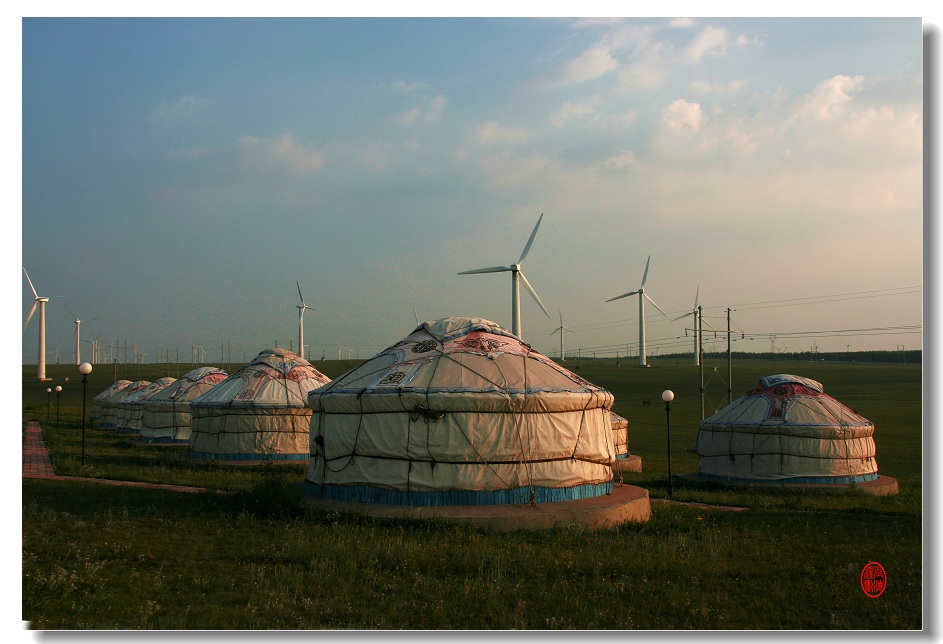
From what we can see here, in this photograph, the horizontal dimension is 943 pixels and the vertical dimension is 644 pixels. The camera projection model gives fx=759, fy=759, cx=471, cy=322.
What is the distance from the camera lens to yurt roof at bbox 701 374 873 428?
2209cm

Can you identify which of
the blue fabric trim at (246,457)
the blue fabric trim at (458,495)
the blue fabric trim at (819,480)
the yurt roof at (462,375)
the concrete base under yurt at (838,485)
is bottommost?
the concrete base under yurt at (838,485)

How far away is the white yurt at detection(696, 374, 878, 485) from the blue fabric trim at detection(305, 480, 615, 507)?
30.9 feet

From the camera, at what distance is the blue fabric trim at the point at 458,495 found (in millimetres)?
13867

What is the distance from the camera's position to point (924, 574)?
920 cm

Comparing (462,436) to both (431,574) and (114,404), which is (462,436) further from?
(114,404)

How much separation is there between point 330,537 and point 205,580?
2.53 m

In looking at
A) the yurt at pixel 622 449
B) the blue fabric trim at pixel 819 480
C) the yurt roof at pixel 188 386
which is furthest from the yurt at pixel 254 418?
the blue fabric trim at pixel 819 480

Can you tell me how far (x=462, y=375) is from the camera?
14.8 metres

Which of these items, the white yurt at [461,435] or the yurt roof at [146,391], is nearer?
the white yurt at [461,435]

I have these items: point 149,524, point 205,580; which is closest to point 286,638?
point 205,580

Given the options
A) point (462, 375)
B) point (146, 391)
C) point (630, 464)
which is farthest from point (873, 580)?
point (146, 391)

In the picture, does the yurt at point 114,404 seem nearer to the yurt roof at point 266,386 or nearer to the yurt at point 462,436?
the yurt roof at point 266,386

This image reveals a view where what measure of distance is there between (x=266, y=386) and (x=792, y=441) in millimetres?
16978

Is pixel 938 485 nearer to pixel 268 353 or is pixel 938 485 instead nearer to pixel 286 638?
pixel 286 638
